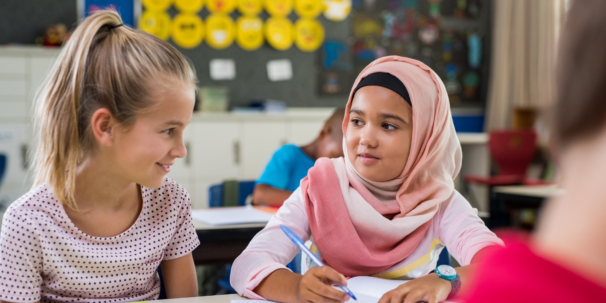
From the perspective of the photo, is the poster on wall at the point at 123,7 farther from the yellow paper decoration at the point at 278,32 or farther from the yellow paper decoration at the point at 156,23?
the yellow paper decoration at the point at 278,32

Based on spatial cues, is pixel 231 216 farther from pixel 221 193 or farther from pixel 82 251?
pixel 82 251

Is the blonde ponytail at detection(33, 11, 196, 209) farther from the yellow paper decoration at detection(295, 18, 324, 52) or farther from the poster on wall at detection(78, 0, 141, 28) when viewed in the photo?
the yellow paper decoration at detection(295, 18, 324, 52)

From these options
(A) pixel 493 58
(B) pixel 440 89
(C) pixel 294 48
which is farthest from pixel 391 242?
(A) pixel 493 58

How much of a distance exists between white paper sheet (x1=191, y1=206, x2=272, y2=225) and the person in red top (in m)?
1.49

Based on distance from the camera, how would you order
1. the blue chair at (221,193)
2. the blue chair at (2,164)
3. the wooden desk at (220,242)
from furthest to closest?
1. the blue chair at (2,164)
2. the blue chair at (221,193)
3. the wooden desk at (220,242)

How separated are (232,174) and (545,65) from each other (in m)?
4.37

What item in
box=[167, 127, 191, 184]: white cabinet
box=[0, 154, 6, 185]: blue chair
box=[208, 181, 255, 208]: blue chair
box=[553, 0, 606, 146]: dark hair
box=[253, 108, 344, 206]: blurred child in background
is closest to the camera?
box=[553, 0, 606, 146]: dark hair

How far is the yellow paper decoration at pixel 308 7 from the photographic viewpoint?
516 cm

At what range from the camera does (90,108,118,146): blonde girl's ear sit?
0.96 meters

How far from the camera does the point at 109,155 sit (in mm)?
992

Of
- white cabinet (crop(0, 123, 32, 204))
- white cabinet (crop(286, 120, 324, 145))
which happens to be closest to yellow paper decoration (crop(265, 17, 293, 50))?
white cabinet (crop(286, 120, 324, 145))

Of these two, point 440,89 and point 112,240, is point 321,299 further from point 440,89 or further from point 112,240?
point 440,89

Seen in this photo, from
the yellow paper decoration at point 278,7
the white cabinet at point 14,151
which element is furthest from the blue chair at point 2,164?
the yellow paper decoration at point 278,7

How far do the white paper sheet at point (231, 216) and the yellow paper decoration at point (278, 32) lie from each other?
3296mm
